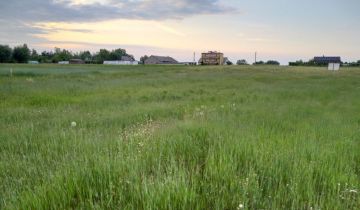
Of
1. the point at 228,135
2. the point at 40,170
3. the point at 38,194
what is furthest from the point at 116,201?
the point at 228,135

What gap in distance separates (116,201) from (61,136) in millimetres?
3286

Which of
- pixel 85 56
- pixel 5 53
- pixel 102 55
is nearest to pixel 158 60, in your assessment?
pixel 102 55

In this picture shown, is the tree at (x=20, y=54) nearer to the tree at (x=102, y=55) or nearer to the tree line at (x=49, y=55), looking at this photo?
the tree line at (x=49, y=55)

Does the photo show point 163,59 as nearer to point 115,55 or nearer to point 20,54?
point 115,55

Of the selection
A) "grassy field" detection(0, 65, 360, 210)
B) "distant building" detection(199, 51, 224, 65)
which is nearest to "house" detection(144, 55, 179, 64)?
"distant building" detection(199, 51, 224, 65)

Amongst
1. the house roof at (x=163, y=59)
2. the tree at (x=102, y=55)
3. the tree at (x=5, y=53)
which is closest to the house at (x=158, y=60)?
the house roof at (x=163, y=59)

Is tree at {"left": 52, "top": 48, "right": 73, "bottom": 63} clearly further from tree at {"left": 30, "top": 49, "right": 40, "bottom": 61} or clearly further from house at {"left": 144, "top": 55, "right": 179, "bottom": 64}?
house at {"left": 144, "top": 55, "right": 179, "bottom": 64}

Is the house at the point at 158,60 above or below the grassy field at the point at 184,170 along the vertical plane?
above

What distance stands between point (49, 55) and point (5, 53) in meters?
54.5

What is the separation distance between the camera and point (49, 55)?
163625 millimetres

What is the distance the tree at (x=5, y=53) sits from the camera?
108806 mm

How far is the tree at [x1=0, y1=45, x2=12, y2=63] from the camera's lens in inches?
4284

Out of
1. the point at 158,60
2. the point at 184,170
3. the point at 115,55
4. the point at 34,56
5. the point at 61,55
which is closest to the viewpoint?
the point at 184,170

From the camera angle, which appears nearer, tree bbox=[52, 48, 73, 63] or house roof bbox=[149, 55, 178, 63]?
tree bbox=[52, 48, 73, 63]
